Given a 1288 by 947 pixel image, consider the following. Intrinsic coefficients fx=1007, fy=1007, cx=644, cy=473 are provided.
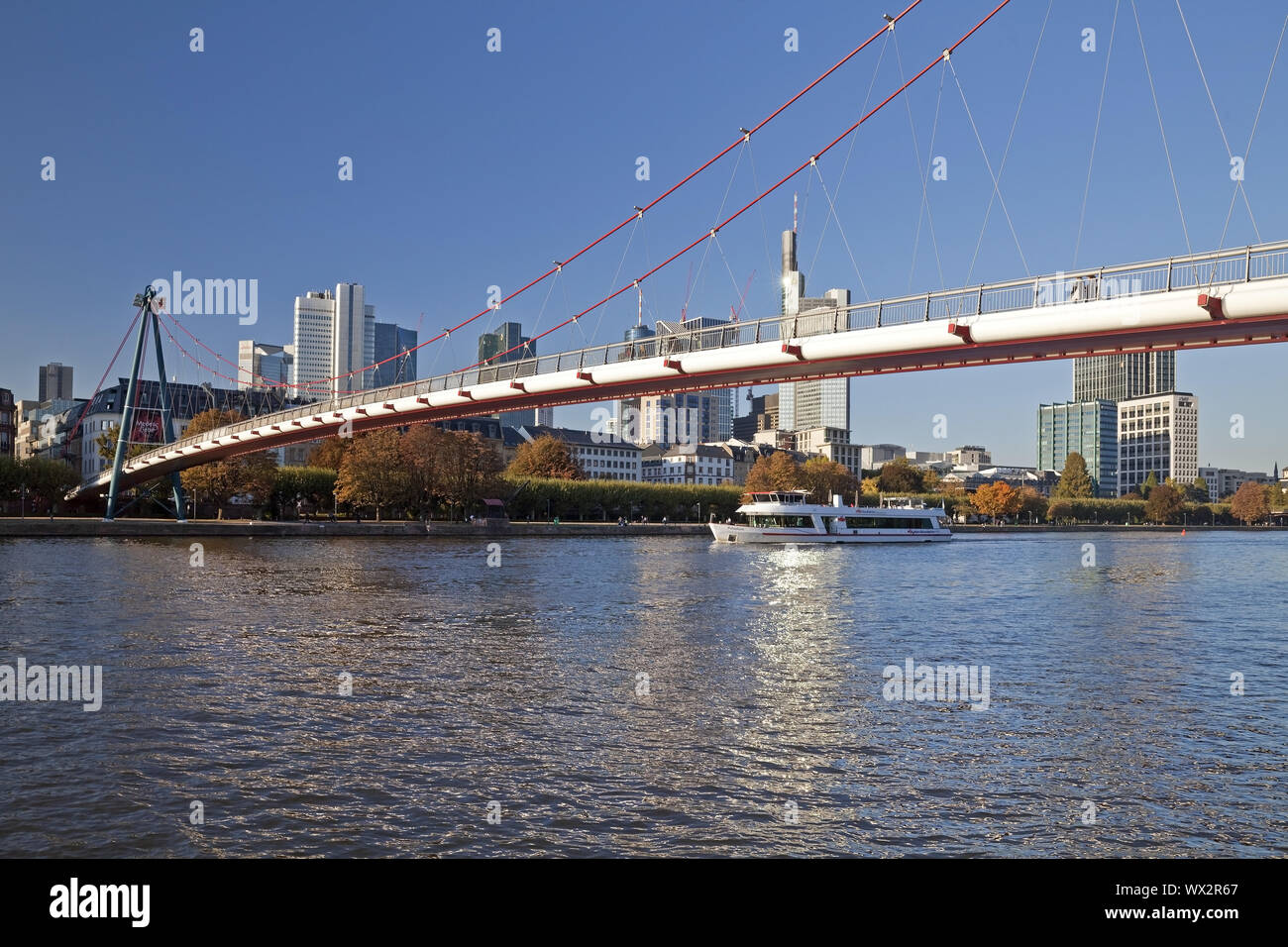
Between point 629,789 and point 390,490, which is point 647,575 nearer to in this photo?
point 629,789

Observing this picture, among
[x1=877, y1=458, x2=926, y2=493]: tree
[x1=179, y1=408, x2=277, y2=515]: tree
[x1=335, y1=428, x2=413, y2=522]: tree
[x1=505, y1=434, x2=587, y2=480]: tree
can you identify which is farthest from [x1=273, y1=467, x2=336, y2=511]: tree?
[x1=877, y1=458, x2=926, y2=493]: tree

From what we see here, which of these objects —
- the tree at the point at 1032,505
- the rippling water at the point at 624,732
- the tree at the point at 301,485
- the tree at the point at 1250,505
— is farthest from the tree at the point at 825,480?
the rippling water at the point at 624,732

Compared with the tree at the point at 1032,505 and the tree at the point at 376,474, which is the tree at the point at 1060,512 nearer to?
the tree at the point at 1032,505

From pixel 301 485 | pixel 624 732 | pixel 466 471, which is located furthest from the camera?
pixel 466 471

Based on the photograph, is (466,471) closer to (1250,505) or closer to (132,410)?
(132,410)

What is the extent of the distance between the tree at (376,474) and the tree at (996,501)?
100 meters

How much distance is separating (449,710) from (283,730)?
7.05 ft

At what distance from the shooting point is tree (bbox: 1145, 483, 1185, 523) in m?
174

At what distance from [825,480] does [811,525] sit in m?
52.9

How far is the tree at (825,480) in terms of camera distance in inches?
5069

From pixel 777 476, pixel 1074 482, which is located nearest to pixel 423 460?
pixel 777 476

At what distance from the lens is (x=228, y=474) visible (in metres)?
75.8

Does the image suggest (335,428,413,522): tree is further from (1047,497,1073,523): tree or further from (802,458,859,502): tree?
(1047,497,1073,523): tree
